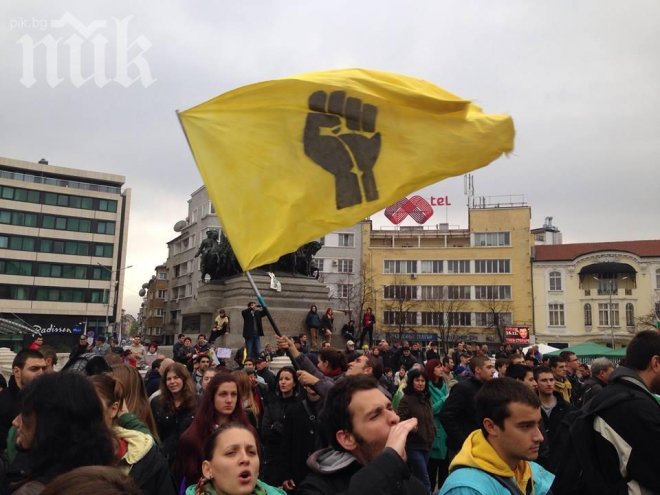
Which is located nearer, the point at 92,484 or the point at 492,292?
the point at 92,484

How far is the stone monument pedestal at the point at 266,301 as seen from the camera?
18719 millimetres

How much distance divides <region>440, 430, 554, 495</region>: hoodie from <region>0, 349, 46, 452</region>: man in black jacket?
3.80 metres

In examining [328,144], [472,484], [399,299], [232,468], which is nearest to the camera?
[472,484]

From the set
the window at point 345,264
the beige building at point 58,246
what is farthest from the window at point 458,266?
the beige building at point 58,246

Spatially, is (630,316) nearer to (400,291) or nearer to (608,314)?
(608,314)

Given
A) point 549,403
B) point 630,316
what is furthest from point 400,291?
point 549,403

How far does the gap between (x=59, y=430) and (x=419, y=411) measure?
537 cm

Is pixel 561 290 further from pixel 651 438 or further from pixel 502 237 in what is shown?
pixel 651 438

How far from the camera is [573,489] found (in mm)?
3732

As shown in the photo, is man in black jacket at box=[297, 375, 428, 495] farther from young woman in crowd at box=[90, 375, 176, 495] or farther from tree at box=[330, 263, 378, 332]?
tree at box=[330, 263, 378, 332]

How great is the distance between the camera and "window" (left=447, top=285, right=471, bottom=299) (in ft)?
222

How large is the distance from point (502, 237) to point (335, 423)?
2656 inches

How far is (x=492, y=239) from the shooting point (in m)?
68.1

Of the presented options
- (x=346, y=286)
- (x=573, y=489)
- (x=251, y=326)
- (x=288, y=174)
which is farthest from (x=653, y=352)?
(x=346, y=286)
